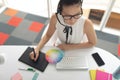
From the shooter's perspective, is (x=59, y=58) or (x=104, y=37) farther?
(x=104, y=37)

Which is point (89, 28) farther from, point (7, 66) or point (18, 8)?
point (18, 8)

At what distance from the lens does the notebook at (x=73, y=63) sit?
1.14 meters

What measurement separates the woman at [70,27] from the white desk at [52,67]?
0.21 feet

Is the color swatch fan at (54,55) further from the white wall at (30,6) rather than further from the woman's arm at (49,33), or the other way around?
the white wall at (30,6)

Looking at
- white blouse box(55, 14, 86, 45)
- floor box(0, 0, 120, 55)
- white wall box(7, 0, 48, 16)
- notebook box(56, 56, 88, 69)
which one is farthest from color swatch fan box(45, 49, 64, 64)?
white wall box(7, 0, 48, 16)

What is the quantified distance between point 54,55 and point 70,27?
25 cm

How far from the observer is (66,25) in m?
1.25

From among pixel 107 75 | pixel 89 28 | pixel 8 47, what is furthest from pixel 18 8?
pixel 107 75

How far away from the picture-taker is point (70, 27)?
1.27 metres

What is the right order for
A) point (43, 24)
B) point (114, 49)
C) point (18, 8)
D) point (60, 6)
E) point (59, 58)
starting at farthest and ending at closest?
1. point (18, 8)
2. point (43, 24)
3. point (114, 49)
4. point (59, 58)
5. point (60, 6)

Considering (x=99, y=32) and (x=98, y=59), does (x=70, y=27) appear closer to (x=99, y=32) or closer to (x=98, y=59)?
(x=98, y=59)

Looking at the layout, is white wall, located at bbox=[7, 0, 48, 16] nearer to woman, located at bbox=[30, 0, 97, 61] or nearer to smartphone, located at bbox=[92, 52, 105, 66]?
woman, located at bbox=[30, 0, 97, 61]

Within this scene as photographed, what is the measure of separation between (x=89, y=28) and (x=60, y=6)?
0.31 meters

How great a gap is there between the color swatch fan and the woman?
5cm
